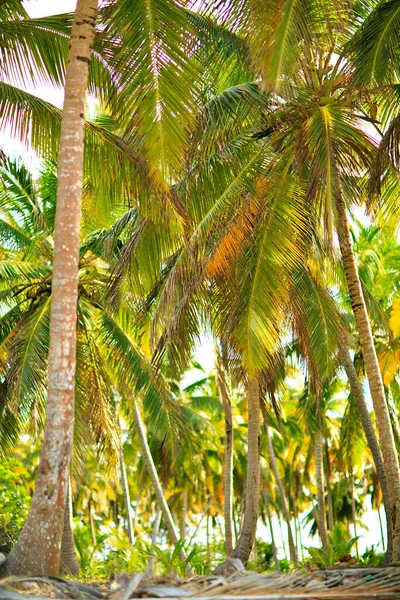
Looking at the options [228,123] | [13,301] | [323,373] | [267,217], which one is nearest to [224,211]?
[267,217]

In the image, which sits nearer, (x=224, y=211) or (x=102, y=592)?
(x=102, y=592)

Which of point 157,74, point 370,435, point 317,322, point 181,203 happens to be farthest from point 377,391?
point 157,74

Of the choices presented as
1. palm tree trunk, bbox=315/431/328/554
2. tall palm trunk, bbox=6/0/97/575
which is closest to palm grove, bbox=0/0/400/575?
tall palm trunk, bbox=6/0/97/575

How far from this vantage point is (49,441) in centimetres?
645

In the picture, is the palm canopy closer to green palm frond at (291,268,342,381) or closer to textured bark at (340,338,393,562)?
green palm frond at (291,268,342,381)

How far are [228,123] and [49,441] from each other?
645 centimetres

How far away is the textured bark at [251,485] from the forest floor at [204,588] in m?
5.58

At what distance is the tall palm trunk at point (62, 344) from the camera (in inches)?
244

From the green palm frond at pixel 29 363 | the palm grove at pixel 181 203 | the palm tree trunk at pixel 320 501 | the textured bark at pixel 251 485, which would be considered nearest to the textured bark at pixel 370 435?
the palm grove at pixel 181 203

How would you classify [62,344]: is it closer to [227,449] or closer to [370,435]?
[370,435]

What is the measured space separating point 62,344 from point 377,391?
557 centimetres

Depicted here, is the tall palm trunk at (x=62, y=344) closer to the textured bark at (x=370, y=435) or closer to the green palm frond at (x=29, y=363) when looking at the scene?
the green palm frond at (x=29, y=363)

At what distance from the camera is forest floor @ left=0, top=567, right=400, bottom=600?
539 cm

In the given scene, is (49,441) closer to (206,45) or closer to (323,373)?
(206,45)
